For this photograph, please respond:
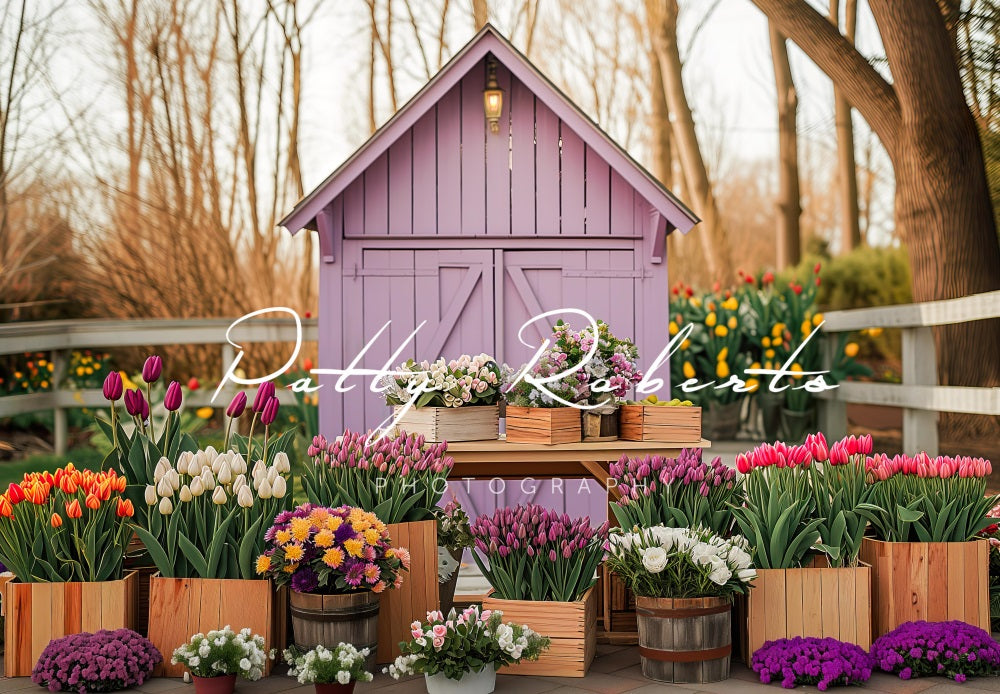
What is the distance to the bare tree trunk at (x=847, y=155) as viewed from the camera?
17.2 meters

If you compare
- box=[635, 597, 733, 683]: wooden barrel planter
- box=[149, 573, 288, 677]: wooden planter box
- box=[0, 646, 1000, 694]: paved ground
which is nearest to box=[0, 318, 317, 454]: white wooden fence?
box=[149, 573, 288, 677]: wooden planter box

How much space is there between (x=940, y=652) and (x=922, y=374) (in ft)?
17.5

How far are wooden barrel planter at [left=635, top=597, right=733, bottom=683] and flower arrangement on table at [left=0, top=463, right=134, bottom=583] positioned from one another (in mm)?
2378

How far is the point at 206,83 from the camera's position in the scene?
14109 millimetres

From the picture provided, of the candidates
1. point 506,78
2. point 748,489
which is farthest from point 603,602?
point 506,78

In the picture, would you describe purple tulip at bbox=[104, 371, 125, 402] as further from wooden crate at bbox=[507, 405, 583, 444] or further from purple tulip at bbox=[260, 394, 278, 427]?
wooden crate at bbox=[507, 405, 583, 444]

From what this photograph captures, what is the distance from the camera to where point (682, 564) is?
14.4 ft

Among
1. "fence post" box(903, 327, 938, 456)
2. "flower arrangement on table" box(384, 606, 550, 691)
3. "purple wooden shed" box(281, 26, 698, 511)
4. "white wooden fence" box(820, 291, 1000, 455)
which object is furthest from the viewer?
"fence post" box(903, 327, 938, 456)

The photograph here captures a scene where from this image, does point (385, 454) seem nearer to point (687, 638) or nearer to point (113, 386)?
point (113, 386)

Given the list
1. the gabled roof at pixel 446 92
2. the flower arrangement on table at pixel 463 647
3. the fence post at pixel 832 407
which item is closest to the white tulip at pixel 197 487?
the flower arrangement on table at pixel 463 647

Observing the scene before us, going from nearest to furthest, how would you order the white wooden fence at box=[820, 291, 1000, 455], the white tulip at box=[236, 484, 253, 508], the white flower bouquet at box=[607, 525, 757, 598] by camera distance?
the white flower bouquet at box=[607, 525, 757, 598] → the white tulip at box=[236, 484, 253, 508] → the white wooden fence at box=[820, 291, 1000, 455]

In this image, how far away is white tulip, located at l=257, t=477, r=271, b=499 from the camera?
179 inches

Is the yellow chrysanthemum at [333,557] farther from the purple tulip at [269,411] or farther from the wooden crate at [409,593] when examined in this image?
the purple tulip at [269,411]

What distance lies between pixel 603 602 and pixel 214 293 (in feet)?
30.0
